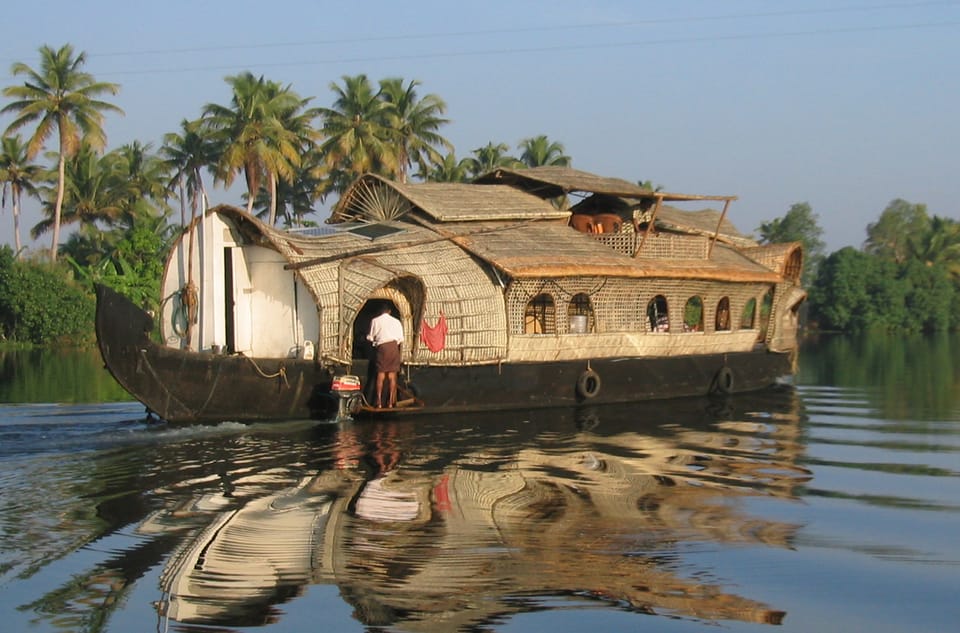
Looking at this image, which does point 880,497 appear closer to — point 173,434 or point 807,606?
point 807,606

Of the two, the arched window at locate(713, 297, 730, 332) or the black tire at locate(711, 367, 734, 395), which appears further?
the arched window at locate(713, 297, 730, 332)

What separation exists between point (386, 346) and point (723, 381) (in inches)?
205

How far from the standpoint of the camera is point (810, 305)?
4766cm

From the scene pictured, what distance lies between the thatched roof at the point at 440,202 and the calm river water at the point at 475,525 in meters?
2.45

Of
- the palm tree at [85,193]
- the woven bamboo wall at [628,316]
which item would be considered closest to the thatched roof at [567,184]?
the woven bamboo wall at [628,316]

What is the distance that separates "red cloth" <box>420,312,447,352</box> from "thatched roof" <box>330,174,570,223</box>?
60.5 inches

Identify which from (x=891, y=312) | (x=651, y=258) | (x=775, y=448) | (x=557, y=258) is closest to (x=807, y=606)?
(x=775, y=448)

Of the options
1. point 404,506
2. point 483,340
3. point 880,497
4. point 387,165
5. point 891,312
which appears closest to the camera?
point 404,506

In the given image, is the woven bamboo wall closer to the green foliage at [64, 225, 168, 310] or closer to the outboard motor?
the outboard motor

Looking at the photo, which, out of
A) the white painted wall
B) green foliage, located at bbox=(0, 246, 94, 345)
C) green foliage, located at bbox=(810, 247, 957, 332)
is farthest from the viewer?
green foliage, located at bbox=(810, 247, 957, 332)

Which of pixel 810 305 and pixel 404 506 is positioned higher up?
pixel 810 305

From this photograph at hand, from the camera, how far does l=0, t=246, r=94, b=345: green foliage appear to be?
993 inches

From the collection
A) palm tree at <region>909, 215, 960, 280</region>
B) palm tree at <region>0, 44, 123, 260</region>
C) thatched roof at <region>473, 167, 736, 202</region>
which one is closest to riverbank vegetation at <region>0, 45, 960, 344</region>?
palm tree at <region>0, 44, 123, 260</region>

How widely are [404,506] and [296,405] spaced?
12.5ft
